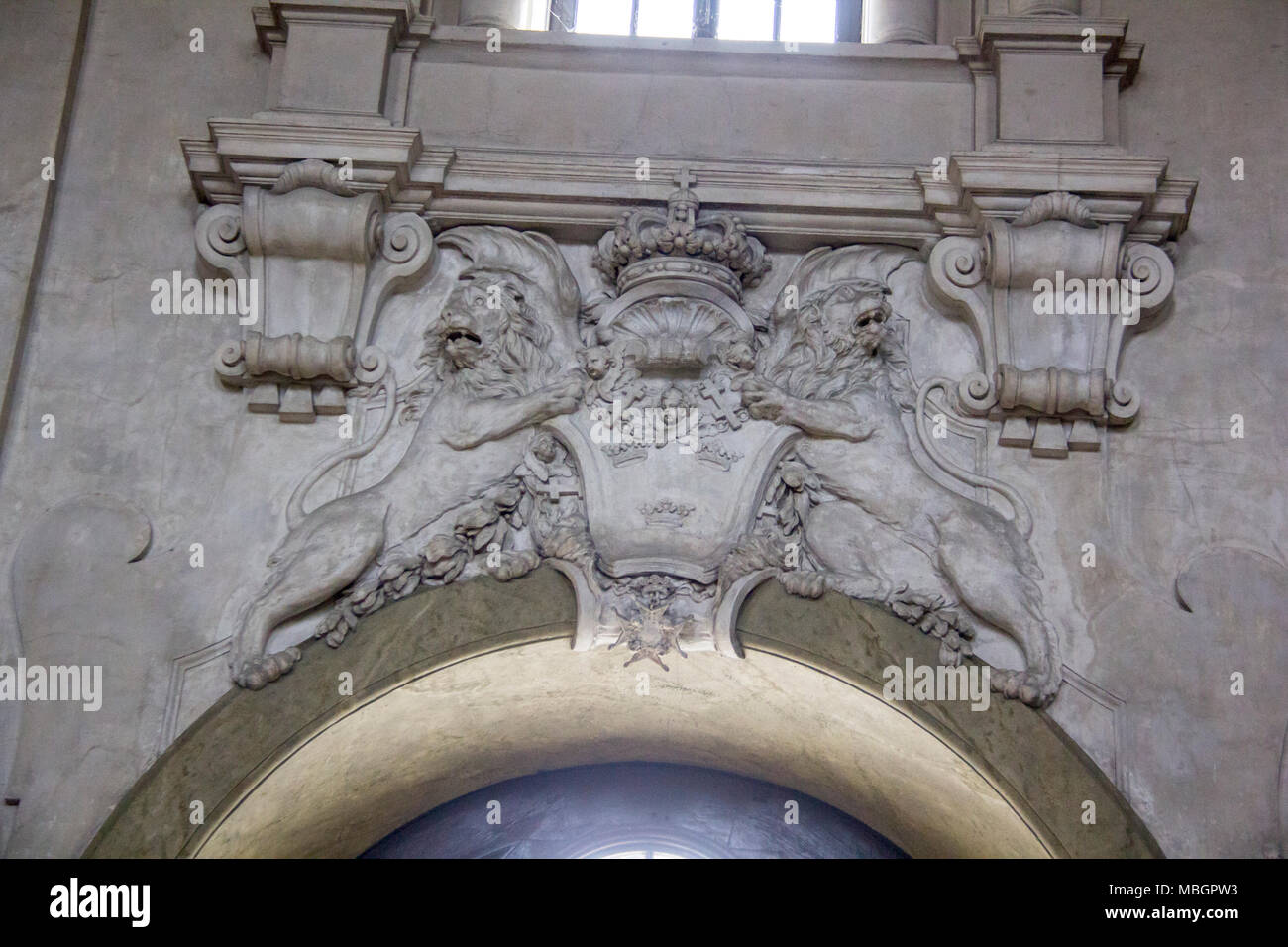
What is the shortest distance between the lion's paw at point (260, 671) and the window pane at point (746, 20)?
3462 millimetres

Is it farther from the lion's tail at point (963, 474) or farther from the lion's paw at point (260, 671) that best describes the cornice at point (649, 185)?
the lion's paw at point (260, 671)

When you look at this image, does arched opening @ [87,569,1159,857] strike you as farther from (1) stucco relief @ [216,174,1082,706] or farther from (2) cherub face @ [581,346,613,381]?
(2) cherub face @ [581,346,613,381]

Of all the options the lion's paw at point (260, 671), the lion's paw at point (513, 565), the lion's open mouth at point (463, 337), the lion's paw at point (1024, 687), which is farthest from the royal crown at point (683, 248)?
the lion's paw at point (260, 671)

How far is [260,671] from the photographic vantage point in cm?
589

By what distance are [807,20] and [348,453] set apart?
2.97m

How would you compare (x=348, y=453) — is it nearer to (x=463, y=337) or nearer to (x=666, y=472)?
(x=463, y=337)

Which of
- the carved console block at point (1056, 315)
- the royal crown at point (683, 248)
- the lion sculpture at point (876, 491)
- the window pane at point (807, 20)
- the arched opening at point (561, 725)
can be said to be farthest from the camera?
the window pane at point (807, 20)

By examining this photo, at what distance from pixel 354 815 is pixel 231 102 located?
9.66 feet

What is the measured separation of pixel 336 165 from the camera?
6.39 m

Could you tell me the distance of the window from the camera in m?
7.53

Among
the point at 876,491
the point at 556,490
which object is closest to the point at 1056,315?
the point at 876,491

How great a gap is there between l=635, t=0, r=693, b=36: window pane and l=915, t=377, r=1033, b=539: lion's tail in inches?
88.6

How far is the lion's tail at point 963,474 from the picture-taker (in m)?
6.05
